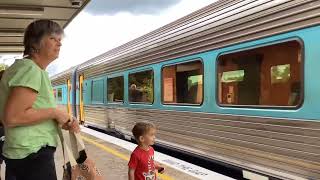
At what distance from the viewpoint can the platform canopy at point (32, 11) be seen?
9.17 metres

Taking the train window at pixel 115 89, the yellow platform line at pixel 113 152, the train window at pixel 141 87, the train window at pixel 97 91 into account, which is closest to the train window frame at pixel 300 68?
the yellow platform line at pixel 113 152

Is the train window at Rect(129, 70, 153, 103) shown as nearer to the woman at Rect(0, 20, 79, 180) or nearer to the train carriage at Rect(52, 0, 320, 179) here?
the train carriage at Rect(52, 0, 320, 179)

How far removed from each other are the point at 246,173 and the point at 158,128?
10.9 ft

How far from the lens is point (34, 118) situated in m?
2.45

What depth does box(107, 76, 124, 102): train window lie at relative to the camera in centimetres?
1230

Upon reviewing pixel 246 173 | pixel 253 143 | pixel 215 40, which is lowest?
pixel 246 173

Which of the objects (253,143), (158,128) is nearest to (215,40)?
(253,143)

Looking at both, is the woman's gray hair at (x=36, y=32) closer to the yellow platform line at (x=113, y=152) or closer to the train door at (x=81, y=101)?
the yellow platform line at (x=113, y=152)

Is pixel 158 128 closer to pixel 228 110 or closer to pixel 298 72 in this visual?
pixel 228 110

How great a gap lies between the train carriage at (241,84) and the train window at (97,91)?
468 cm

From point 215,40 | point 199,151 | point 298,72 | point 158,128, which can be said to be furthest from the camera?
point 158,128

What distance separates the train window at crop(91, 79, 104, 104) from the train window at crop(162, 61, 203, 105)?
613 cm

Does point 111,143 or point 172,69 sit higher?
point 172,69

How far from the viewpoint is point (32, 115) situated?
2.44 meters
